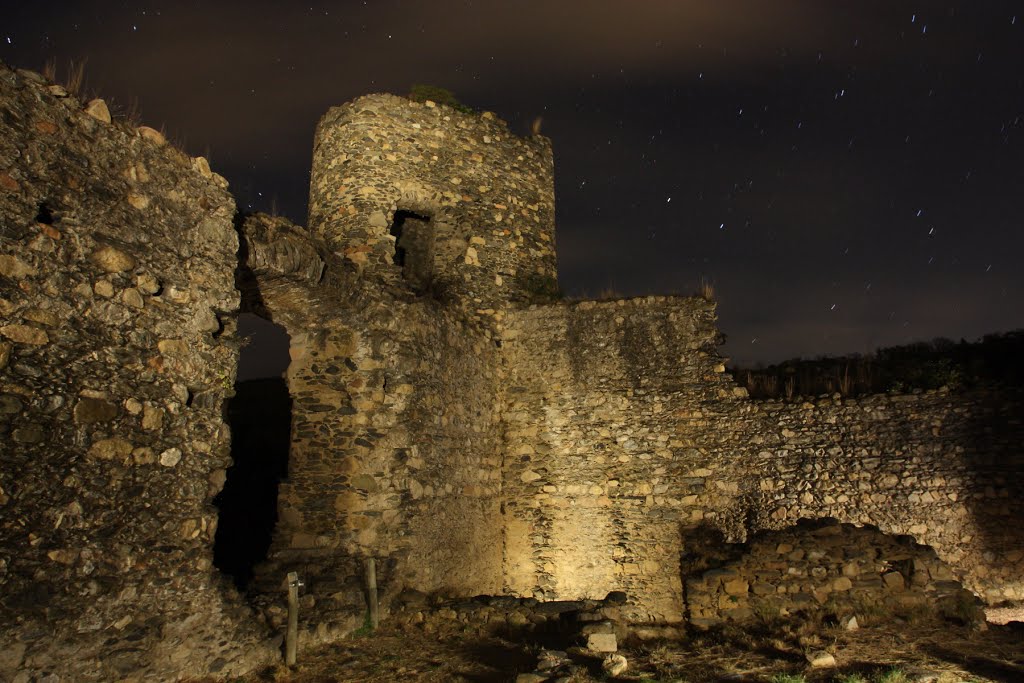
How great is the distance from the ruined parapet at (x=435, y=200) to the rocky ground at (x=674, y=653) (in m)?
4.78

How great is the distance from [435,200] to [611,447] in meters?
4.82

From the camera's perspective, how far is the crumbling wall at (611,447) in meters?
9.88

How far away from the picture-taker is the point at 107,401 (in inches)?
183

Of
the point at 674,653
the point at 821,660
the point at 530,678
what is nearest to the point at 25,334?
the point at 530,678

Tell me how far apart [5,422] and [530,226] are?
8.69 m

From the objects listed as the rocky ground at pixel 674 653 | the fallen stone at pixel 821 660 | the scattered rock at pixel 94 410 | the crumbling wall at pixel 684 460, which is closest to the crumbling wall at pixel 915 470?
the crumbling wall at pixel 684 460

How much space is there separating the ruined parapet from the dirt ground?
16.5 ft

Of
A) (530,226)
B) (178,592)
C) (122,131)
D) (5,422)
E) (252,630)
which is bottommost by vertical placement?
(252,630)

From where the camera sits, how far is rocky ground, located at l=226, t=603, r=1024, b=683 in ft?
17.8

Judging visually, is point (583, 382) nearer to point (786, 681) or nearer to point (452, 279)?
point (452, 279)

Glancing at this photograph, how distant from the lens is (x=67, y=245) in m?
4.64

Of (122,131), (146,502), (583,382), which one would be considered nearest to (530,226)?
(583,382)

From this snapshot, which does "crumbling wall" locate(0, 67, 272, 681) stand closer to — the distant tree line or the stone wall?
the stone wall

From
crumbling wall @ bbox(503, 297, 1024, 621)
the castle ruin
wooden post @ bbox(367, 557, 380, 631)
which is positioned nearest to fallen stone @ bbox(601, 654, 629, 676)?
wooden post @ bbox(367, 557, 380, 631)
